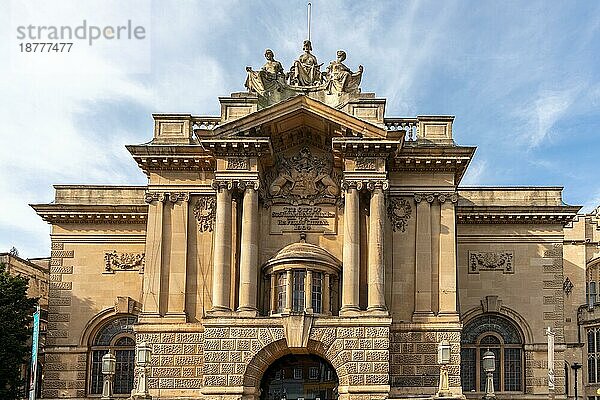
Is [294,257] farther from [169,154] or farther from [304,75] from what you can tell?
[304,75]

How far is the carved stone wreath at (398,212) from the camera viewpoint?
37.8 meters

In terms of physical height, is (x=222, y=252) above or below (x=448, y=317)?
above

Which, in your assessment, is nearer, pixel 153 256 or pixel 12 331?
pixel 153 256

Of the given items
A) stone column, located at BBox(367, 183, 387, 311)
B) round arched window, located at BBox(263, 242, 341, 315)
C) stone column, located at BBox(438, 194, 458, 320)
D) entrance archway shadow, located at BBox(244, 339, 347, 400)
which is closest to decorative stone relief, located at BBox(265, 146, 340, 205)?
stone column, located at BBox(367, 183, 387, 311)

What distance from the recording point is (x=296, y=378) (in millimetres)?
36844

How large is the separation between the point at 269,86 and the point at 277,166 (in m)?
3.32

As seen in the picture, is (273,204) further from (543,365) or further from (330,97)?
(543,365)

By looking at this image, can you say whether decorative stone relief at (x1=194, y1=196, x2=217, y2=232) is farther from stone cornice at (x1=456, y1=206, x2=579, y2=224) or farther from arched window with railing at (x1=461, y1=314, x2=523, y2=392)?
arched window with railing at (x1=461, y1=314, x2=523, y2=392)

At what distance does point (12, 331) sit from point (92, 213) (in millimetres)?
6446

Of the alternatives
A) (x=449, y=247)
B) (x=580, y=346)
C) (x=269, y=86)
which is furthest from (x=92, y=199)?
(x=580, y=346)

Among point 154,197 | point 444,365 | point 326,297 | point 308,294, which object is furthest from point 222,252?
point 444,365

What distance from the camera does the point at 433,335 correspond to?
36312 mm

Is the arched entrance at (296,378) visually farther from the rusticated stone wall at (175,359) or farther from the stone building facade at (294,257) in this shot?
the rusticated stone wall at (175,359)

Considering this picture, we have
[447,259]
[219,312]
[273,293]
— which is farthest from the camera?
[447,259]
